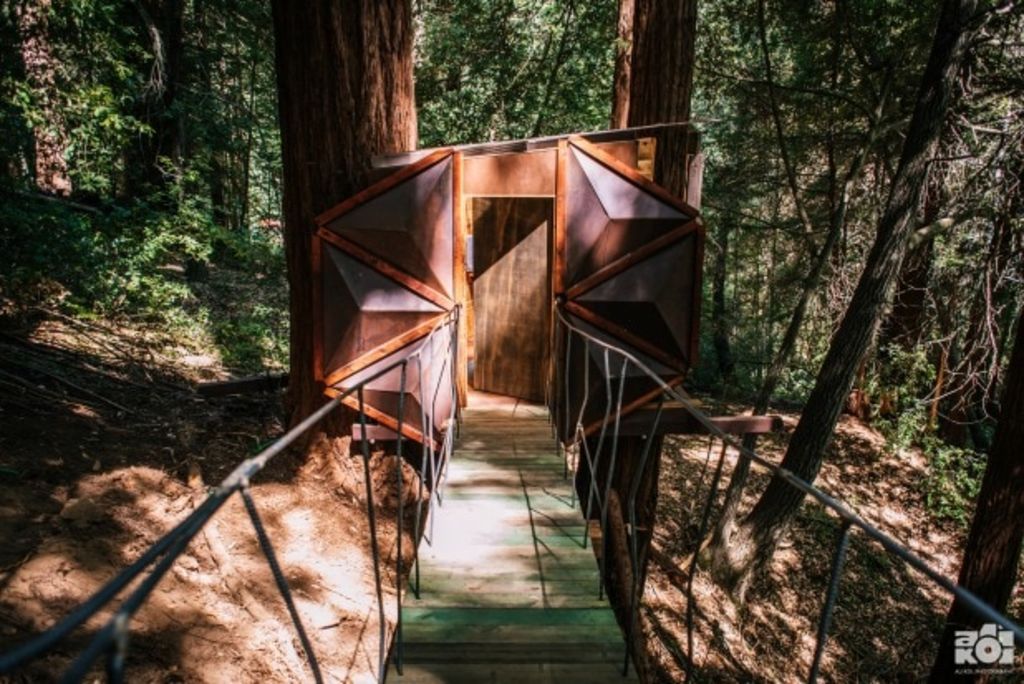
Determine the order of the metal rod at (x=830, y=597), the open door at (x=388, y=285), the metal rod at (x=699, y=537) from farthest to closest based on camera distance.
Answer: the open door at (x=388, y=285), the metal rod at (x=699, y=537), the metal rod at (x=830, y=597)

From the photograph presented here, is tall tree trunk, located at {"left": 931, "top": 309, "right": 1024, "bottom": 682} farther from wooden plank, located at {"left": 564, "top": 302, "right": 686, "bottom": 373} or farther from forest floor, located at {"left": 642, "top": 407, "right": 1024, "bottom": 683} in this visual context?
wooden plank, located at {"left": 564, "top": 302, "right": 686, "bottom": 373}

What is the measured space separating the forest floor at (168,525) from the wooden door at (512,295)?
2407mm

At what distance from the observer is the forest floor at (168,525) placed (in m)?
3.34

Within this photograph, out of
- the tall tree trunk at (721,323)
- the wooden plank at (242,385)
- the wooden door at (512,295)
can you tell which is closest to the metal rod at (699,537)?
the wooden door at (512,295)

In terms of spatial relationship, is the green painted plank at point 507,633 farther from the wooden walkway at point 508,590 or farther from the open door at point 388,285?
the open door at point 388,285

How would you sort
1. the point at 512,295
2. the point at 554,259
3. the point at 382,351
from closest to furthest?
1. the point at 382,351
2. the point at 554,259
3. the point at 512,295

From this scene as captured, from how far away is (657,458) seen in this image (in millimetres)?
7023

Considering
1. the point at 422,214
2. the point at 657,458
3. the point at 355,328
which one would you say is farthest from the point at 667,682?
the point at 422,214

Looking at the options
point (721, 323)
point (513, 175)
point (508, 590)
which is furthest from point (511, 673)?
point (721, 323)

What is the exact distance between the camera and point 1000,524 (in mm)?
5352

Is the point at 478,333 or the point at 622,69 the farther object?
the point at 622,69

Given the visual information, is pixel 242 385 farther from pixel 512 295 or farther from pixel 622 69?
pixel 622 69

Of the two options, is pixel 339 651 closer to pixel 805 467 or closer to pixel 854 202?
pixel 805 467

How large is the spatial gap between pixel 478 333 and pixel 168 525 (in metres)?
4.77
